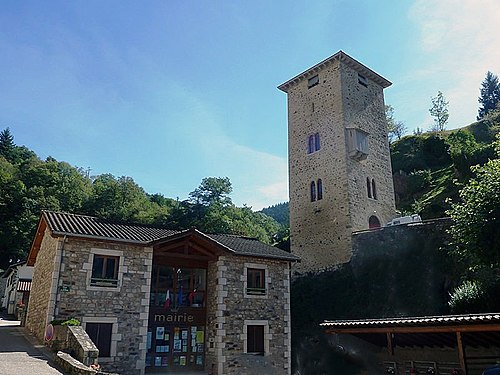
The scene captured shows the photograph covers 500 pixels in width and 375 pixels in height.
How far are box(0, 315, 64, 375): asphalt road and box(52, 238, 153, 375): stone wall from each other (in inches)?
51.8

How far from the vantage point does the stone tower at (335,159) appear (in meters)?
24.5

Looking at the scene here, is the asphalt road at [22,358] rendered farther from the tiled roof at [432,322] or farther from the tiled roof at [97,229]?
the tiled roof at [432,322]

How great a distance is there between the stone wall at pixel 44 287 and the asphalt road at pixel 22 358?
2.14 feet

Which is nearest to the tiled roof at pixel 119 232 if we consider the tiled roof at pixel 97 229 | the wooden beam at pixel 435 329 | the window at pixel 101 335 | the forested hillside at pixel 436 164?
the tiled roof at pixel 97 229

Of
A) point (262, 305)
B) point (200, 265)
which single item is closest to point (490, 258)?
point (262, 305)

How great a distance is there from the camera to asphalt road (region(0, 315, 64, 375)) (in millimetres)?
9847

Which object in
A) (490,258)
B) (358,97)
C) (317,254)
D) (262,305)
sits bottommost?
(262,305)

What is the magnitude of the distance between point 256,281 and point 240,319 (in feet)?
5.52

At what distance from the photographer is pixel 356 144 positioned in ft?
82.7

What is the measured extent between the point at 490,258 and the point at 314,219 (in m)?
13.4

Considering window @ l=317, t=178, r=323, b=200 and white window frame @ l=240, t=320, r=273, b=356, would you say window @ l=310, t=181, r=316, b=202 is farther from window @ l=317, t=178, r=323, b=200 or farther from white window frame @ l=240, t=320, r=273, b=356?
white window frame @ l=240, t=320, r=273, b=356

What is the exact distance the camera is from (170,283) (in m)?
16.5

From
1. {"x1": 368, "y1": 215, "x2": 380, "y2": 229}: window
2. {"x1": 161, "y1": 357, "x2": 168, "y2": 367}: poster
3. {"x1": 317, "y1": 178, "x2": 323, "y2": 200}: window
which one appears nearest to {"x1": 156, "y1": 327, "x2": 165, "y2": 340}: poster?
{"x1": 161, "y1": 357, "x2": 168, "y2": 367}: poster

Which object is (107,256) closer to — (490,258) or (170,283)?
(170,283)
